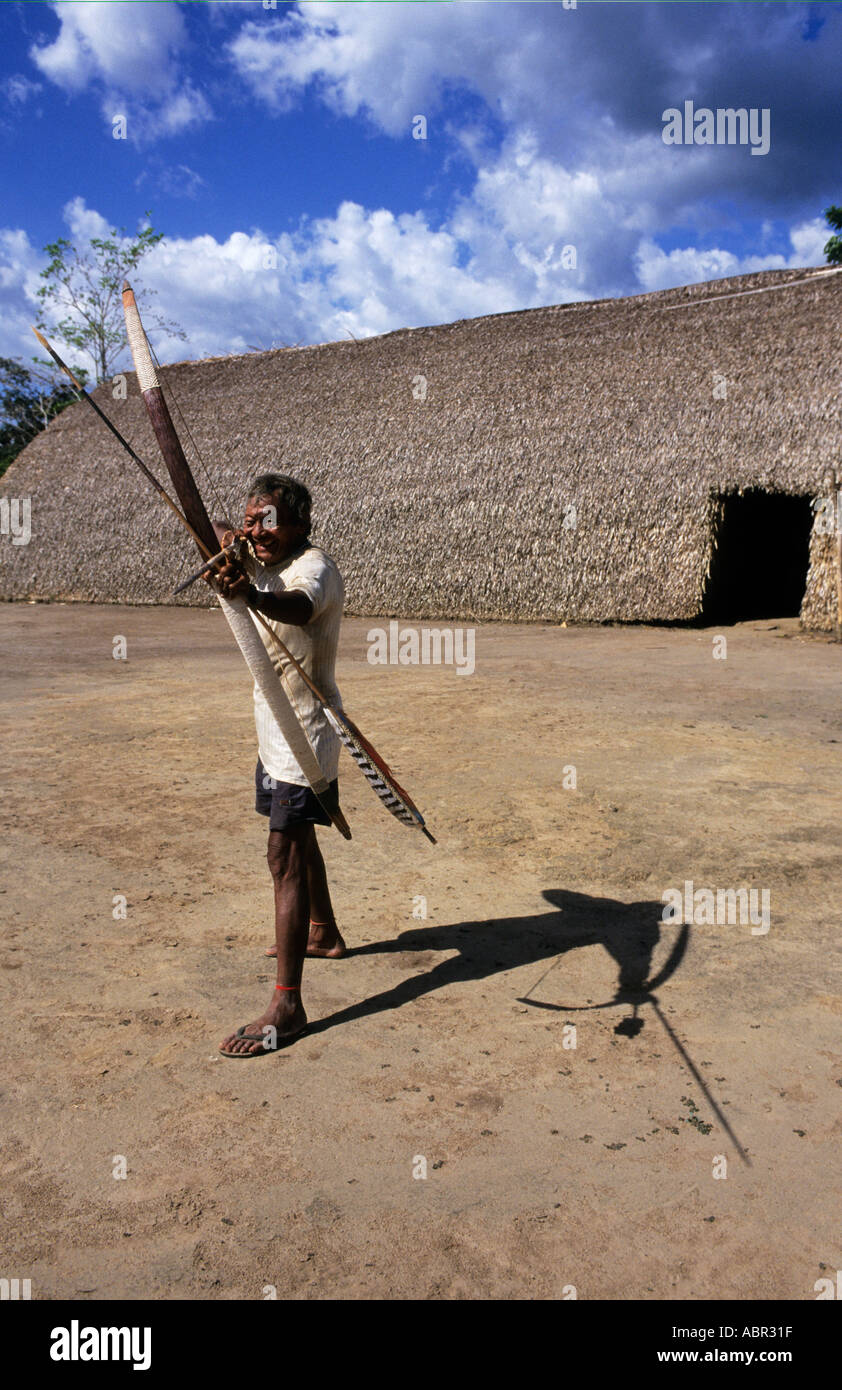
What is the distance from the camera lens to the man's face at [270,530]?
3.15m

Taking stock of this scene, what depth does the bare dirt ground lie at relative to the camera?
84.8 inches

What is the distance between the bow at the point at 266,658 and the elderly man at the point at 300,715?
7 centimetres

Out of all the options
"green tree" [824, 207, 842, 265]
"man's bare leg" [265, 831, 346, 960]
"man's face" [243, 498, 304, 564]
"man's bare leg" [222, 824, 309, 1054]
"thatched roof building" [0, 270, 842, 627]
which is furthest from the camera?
"green tree" [824, 207, 842, 265]

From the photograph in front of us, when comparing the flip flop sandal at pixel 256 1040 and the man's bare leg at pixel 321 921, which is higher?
the man's bare leg at pixel 321 921

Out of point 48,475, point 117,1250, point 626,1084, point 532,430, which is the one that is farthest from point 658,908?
point 48,475

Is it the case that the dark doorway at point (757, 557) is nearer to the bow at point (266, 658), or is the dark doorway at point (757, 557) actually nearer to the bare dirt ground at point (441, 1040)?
the bare dirt ground at point (441, 1040)

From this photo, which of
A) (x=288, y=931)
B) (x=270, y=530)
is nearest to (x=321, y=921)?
(x=288, y=931)

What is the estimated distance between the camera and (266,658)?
3066 mm

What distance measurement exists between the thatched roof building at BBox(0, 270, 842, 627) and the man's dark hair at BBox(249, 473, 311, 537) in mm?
10486

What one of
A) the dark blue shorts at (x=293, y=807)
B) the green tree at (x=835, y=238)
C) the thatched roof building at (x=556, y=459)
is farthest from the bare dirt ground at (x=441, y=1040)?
the green tree at (x=835, y=238)

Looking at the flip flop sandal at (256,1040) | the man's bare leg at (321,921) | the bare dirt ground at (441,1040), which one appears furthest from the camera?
the man's bare leg at (321,921)

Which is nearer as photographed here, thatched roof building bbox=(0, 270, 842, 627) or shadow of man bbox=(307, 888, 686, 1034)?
shadow of man bbox=(307, 888, 686, 1034)

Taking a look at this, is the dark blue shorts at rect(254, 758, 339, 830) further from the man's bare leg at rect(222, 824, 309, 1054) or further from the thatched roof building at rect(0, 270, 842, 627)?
the thatched roof building at rect(0, 270, 842, 627)

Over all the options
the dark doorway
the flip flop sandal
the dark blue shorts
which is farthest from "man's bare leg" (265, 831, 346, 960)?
the dark doorway
